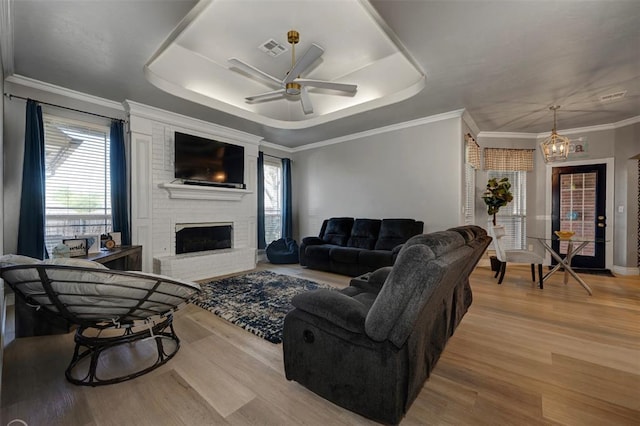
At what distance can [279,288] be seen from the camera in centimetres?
371

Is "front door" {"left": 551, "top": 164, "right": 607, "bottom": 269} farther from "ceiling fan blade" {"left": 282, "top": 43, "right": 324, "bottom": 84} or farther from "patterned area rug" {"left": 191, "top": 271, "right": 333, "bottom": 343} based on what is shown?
"ceiling fan blade" {"left": 282, "top": 43, "right": 324, "bottom": 84}

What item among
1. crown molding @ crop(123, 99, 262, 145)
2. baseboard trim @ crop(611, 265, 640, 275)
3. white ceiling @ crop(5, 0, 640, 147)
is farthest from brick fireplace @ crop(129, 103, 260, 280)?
baseboard trim @ crop(611, 265, 640, 275)

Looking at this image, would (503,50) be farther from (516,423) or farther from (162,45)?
(162,45)

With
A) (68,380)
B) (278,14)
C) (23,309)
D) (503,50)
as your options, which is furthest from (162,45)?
(503,50)

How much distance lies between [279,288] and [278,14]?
125 inches

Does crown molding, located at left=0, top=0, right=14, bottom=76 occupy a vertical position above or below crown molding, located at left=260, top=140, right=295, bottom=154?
above

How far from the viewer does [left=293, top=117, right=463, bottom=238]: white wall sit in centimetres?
443

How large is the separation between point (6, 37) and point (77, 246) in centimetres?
201

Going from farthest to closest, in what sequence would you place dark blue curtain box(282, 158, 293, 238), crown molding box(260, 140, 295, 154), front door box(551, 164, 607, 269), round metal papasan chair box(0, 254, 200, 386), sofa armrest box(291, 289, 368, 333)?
dark blue curtain box(282, 158, 293, 238) < crown molding box(260, 140, 295, 154) < front door box(551, 164, 607, 269) < round metal papasan chair box(0, 254, 200, 386) < sofa armrest box(291, 289, 368, 333)

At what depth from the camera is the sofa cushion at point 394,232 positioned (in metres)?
4.49

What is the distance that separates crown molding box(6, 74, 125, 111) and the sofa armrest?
165 inches

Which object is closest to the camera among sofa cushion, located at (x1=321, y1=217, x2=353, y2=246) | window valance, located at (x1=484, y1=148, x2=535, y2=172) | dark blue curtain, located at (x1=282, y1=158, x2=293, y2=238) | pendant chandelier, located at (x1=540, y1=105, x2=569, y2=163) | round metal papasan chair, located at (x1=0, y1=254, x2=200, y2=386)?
round metal papasan chair, located at (x1=0, y1=254, x2=200, y2=386)

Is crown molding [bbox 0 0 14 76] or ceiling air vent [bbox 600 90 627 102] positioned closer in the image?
crown molding [bbox 0 0 14 76]

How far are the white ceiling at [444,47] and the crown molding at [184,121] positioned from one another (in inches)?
6.0
